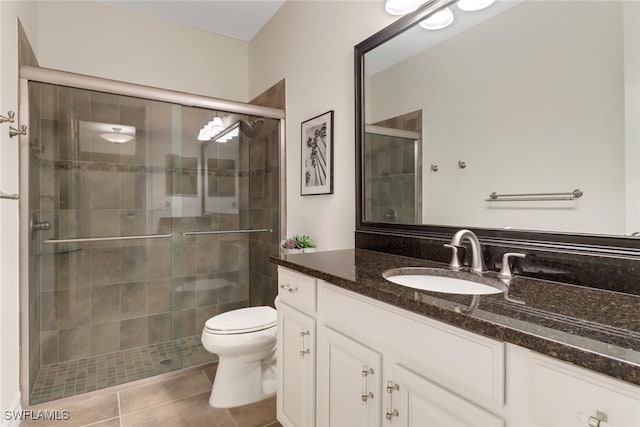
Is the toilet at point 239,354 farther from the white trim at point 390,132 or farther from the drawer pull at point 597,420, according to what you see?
the drawer pull at point 597,420

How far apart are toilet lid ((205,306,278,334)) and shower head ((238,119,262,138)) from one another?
4.69ft

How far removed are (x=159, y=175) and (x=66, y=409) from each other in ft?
5.13

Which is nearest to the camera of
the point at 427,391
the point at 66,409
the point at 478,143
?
the point at 427,391

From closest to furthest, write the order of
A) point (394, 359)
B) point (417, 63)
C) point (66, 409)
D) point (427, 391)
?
1. point (427, 391)
2. point (394, 359)
3. point (417, 63)
4. point (66, 409)

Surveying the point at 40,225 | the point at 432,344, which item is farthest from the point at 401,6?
the point at 40,225

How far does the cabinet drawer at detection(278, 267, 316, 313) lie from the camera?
1286mm

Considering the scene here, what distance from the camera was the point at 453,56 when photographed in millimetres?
1376

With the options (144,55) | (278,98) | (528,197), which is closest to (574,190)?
(528,197)

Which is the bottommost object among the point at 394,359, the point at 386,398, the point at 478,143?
the point at 386,398

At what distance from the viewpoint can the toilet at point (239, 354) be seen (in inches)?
71.0

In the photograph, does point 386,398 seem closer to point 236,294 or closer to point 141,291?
point 236,294

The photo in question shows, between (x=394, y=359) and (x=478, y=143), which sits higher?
(x=478, y=143)

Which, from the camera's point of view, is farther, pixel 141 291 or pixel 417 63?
pixel 141 291

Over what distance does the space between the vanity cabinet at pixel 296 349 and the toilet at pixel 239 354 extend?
36 centimetres
